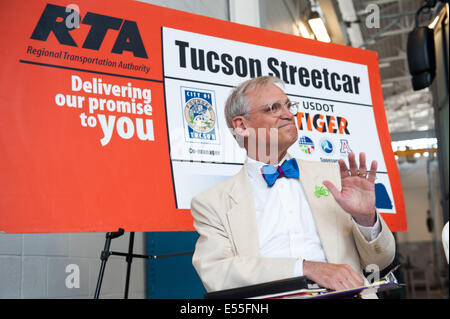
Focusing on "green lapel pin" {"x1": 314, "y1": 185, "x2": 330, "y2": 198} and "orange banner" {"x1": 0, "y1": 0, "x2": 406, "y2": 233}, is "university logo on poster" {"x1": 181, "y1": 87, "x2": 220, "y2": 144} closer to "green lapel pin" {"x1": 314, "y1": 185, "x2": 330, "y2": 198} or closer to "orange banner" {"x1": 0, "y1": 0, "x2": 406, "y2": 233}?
"orange banner" {"x1": 0, "y1": 0, "x2": 406, "y2": 233}

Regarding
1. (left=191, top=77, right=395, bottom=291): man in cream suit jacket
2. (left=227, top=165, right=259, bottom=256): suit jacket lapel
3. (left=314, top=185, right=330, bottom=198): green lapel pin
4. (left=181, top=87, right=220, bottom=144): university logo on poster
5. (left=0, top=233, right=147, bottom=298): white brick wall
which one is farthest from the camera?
(left=181, top=87, right=220, bottom=144): university logo on poster

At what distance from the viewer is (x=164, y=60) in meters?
2.49

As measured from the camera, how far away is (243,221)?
1.80m

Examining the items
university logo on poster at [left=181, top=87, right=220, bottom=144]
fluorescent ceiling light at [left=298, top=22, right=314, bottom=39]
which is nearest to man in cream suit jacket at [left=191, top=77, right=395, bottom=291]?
university logo on poster at [left=181, top=87, right=220, bottom=144]

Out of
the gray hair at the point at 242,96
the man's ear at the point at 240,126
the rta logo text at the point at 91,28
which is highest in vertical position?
the rta logo text at the point at 91,28

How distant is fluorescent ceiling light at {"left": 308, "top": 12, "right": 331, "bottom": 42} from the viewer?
684 cm

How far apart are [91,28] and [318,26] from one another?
17.0 ft

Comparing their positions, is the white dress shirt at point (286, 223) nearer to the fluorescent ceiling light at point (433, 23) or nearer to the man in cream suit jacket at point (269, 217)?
Answer: the man in cream suit jacket at point (269, 217)

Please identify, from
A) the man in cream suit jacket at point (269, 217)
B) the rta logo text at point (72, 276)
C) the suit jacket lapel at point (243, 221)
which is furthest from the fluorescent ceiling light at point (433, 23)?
the rta logo text at point (72, 276)

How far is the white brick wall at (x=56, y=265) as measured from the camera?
2373 millimetres

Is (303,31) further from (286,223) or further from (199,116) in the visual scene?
(286,223)

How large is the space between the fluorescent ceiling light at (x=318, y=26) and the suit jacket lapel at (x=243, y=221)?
17.8 feet

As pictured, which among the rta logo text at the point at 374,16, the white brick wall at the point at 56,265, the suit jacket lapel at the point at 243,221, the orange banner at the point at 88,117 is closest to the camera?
the suit jacket lapel at the point at 243,221

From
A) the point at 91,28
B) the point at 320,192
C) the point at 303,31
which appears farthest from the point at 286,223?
the point at 303,31
